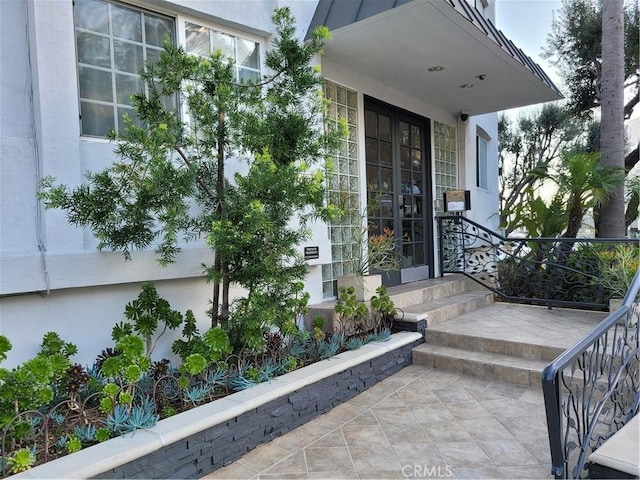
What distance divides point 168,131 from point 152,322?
1359 mm

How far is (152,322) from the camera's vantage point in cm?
304

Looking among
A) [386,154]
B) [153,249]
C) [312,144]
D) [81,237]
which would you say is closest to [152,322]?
[153,249]

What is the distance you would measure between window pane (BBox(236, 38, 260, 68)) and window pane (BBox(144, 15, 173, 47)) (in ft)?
2.28

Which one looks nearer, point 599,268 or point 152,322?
point 152,322

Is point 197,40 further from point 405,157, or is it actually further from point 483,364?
point 483,364

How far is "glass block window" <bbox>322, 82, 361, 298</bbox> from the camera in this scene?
5.12 m

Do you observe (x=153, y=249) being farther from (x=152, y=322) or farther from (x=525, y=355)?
(x=525, y=355)

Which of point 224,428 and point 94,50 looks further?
point 94,50

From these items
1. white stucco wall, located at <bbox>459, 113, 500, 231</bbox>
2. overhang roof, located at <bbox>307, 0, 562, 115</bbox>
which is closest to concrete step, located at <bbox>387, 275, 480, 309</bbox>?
white stucco wall, located at <bbox>459, 113, 500, 231</bbox>

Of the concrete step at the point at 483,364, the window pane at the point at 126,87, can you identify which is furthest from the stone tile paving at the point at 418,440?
the window pane at the point at 126,87

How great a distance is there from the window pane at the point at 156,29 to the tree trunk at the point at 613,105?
5.79 metres

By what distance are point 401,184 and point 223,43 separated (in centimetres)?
329

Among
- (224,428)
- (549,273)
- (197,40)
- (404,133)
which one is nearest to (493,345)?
(549,273)

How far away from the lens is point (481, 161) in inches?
355
